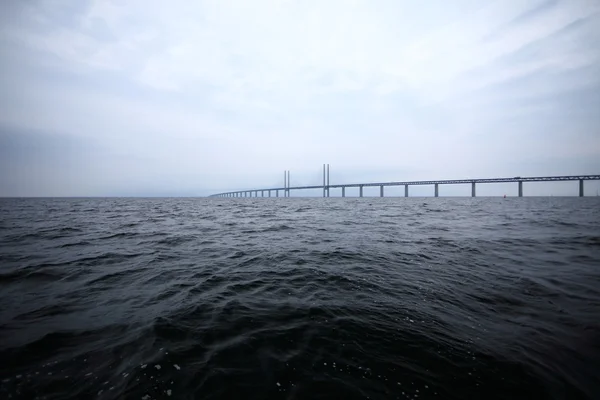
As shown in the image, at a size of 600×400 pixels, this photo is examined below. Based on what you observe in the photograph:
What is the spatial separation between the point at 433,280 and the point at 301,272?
3392mm

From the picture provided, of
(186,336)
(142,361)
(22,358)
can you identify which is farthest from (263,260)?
(22,358)

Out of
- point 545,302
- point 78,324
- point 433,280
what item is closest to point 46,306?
point 78,324

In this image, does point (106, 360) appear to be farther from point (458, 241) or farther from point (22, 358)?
point (458, 241)

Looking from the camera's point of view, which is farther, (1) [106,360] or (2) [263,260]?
(2) [263,260]

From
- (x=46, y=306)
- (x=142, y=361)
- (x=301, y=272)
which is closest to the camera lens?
(x=142, y=361)

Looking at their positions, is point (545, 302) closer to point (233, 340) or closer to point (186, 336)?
point (233, 340)

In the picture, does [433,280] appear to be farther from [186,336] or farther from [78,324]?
[78,324]

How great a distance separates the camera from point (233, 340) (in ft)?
11.6

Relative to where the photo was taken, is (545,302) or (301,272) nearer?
(545,302)

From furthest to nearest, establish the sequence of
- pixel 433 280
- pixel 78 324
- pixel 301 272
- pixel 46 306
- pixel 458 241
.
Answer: pixel 458 241, pixel 301 272, pixel 433 280, pixel 46 306, pixel 78 324

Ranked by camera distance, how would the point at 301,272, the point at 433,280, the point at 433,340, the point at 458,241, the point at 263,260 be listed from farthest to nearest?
the point at 458,241 → the point at 263,260 → the point at 301,272 → the point at 433,280 → the point at 433,340

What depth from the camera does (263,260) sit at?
25.0 ft

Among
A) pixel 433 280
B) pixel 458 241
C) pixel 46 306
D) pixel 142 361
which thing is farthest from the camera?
pixel 458 241

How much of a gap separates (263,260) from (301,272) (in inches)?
66.4
